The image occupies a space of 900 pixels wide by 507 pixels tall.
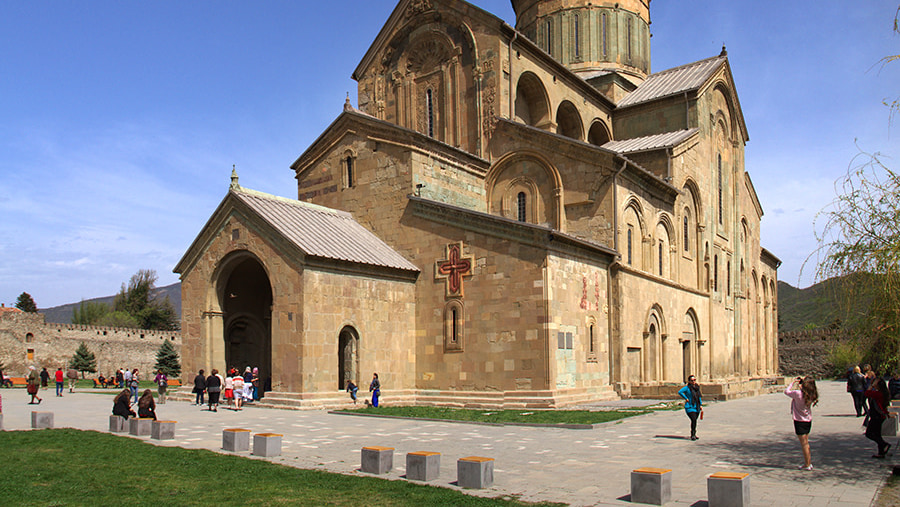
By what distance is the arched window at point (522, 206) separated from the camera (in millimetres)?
27078

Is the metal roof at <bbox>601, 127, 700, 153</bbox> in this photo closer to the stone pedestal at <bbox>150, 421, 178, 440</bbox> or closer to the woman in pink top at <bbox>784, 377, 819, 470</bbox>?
the woman in pink top at <bbox>784, 377, 819, 470</bbox>

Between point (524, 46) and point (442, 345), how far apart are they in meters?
13.1

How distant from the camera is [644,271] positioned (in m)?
27.0

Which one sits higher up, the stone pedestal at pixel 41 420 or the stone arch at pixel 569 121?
the stone arch at pixel 569 121

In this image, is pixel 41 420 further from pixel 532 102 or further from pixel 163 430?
pixel 532 102

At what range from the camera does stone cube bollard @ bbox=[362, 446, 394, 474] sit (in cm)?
1047

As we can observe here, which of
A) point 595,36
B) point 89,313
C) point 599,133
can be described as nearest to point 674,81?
point 599,133

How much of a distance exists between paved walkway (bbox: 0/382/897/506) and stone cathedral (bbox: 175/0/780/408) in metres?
3.74

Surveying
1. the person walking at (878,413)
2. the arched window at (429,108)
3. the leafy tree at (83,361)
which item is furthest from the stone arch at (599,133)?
the leafy tree at (83,361)

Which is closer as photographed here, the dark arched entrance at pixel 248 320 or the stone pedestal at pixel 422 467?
the stone pedestal at pixel 422 467

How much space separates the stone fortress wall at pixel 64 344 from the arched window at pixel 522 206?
37016 mm

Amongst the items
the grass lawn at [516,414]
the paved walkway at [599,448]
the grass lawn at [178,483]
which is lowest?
the grass lawn at [516,414]

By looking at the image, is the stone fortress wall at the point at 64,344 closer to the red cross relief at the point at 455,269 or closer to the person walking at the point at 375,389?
the person walking at the point at 375,389

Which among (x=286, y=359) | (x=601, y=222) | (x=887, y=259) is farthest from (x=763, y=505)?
(x=601, y=222)
